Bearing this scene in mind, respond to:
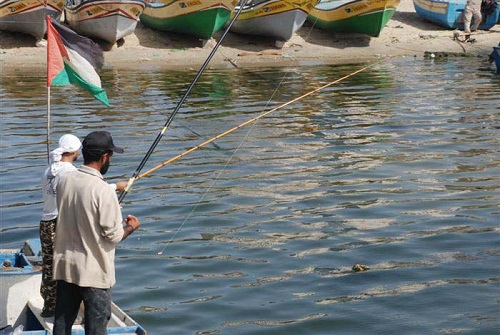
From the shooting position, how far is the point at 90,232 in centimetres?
658

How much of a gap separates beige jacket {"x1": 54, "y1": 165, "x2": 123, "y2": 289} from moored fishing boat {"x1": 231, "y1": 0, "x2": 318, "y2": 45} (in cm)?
2360

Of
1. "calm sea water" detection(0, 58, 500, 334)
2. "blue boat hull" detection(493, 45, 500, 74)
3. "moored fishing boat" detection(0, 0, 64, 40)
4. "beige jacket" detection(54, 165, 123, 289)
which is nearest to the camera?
"beige jacket" detection(54, 165, 123, 289)

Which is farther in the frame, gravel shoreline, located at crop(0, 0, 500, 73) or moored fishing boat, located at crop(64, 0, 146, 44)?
moored fishing boat, located at crop(64, 0, 146, 44)

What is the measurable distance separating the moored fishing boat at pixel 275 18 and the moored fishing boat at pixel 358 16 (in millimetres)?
1134

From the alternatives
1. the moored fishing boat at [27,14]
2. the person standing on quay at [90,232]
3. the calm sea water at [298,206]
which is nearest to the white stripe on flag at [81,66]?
the calm sea water at [298,206]

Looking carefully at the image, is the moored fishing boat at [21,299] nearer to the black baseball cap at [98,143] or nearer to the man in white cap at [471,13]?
the black baseball cap at [98,143]

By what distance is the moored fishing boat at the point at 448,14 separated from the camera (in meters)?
32.7

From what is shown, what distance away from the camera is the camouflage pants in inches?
304

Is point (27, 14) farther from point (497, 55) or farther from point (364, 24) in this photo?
point (497, 55)

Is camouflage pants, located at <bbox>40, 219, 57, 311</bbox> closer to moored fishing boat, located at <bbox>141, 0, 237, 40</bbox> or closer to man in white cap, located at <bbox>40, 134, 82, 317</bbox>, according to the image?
man in white cap, located at <bbox>40, 134, 82, 317</bbox>

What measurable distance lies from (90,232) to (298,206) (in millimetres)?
6697

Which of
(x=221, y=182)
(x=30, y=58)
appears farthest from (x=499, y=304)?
(x=30, y=58)

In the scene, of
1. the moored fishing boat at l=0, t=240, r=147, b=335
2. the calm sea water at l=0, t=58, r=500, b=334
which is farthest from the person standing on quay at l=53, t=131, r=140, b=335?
the calm sea water at l=0, t=58, r=500, b=334

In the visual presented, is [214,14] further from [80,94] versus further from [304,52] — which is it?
[80,94]
